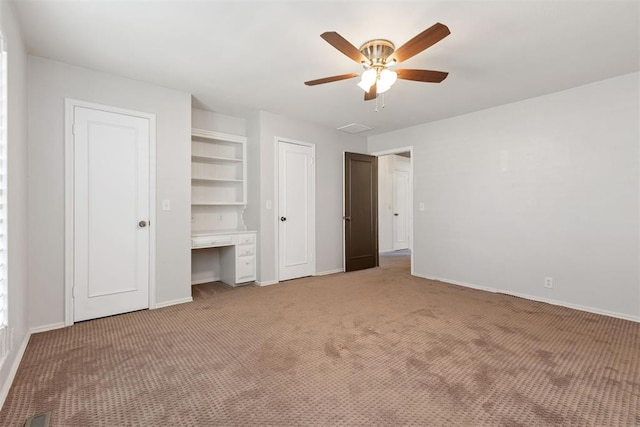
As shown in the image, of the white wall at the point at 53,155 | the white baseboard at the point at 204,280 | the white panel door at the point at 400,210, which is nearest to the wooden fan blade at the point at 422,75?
the white wall at the point at 53,155

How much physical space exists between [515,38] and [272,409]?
3116 mm

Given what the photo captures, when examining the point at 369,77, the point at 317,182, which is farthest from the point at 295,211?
the point at 369,77

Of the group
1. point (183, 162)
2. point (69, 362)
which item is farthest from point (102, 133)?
point (69, 362)

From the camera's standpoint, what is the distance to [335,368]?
212 cm

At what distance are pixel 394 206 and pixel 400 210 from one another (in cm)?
29

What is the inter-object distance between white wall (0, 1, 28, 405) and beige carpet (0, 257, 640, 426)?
0.19 metres

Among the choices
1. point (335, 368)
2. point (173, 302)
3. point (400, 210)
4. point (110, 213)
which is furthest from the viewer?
point (400, 210)

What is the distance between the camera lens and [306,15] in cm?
214

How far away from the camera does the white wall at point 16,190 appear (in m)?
1.95

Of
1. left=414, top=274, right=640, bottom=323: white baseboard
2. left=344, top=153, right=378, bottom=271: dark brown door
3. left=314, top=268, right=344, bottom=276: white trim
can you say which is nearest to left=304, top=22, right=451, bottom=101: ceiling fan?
left=344, top=153, right=378, bottom=271: dark brown door

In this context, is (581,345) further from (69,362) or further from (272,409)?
(69,362)

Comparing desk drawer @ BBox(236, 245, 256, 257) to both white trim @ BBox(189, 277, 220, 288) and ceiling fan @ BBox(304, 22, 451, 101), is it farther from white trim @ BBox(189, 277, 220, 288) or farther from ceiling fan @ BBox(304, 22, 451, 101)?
ceiling fan @ BBox(304, 22, 451, 101)

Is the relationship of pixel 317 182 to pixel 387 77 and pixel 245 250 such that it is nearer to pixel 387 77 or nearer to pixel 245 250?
pixel 245 250

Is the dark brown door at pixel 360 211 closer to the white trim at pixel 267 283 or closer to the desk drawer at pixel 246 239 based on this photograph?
the white trim at pixel 267 283
